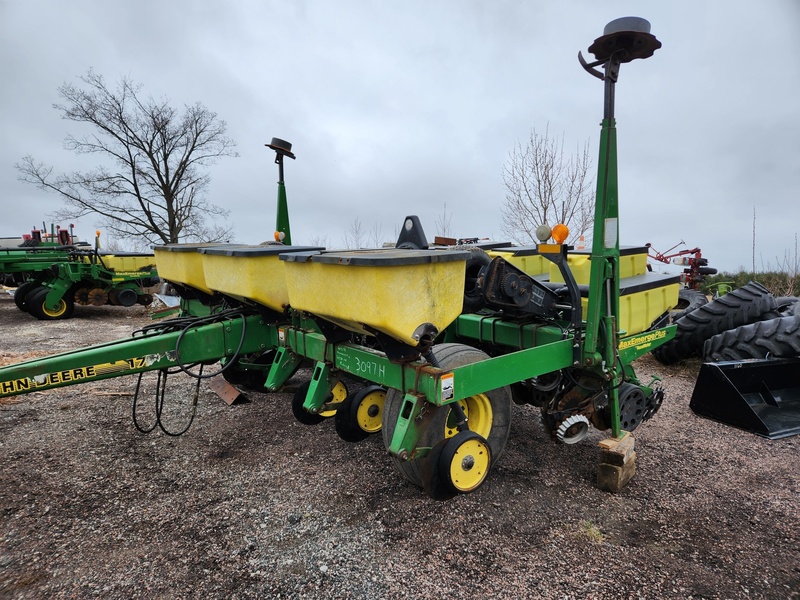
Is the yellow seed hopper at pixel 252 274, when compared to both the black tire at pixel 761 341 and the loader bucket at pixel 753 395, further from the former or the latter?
the black tire at pixel 761 341

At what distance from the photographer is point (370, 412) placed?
347 centimetres

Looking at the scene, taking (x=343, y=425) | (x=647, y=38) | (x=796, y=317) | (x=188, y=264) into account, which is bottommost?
(x=343, y=425)

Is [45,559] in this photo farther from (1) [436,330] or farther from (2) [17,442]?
(1) [436,330]

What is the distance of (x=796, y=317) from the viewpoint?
4.80 meters

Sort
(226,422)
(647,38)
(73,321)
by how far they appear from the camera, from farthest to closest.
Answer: (73,321) → (226,422) → (647,38)

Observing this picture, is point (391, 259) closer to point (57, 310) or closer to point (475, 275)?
point (475, 275)

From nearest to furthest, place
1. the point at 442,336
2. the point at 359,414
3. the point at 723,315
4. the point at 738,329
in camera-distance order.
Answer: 1. the point at 359,414
2. the point at 442,336
3. the point at 738,329
4. the point at 723,315

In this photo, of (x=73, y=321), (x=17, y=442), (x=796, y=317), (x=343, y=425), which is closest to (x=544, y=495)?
(x=343, y=425)

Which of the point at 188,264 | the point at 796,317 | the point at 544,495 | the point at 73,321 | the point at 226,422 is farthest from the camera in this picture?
the point at 73,321

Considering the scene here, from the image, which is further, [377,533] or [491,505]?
[491,505]

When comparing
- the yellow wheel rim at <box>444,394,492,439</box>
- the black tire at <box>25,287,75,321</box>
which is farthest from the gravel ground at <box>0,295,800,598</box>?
the black tire at <box>25,287,75,321</box>

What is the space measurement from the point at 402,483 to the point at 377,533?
567mm

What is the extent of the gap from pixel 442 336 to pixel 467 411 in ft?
3.70

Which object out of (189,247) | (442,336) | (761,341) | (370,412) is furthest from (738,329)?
(189,247)
